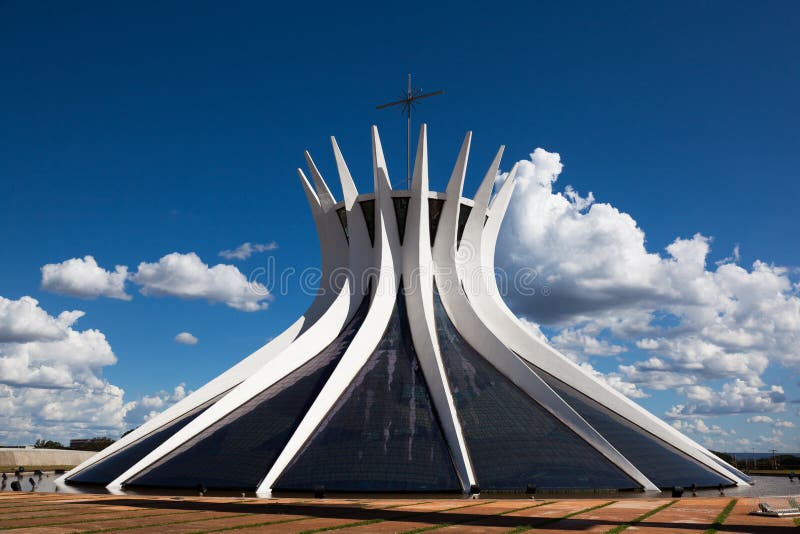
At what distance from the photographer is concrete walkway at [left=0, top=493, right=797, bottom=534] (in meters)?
10.8

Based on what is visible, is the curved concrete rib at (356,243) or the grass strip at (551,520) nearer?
the grass strip at (551,520)

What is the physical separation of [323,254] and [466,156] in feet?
29.7

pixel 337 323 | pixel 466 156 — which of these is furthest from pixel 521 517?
pixel 466 156

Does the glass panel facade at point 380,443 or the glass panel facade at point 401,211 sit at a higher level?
the glass panel facade at point 401,211

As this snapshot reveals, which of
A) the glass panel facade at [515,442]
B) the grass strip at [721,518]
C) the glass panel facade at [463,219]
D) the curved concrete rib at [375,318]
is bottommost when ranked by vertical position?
the grass strip at [721,518]

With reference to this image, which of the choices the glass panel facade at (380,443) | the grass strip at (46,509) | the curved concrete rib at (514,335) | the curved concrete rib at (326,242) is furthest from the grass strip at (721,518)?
the curved concrete rib at (326,242)

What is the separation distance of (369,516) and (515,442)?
1015 centimetres

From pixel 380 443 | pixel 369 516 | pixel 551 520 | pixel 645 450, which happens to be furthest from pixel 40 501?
pixel 645 450

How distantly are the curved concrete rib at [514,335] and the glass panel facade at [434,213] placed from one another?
166 cm

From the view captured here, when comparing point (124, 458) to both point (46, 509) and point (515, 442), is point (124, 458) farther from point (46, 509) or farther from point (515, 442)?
point (515, 442)

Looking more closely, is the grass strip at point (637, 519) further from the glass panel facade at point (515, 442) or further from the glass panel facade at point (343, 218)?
the glass panel facade at point (343, 218)

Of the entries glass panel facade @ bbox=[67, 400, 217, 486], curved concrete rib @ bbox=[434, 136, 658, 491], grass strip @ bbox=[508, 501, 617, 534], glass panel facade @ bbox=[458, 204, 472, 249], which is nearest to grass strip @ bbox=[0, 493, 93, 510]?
glass panel facade @ bbox=[67, 400, 217, 486]

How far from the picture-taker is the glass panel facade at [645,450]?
22172 millimetres

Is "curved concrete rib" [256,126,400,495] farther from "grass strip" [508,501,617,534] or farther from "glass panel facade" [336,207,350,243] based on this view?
"grass strip" [508,501,617,534]
